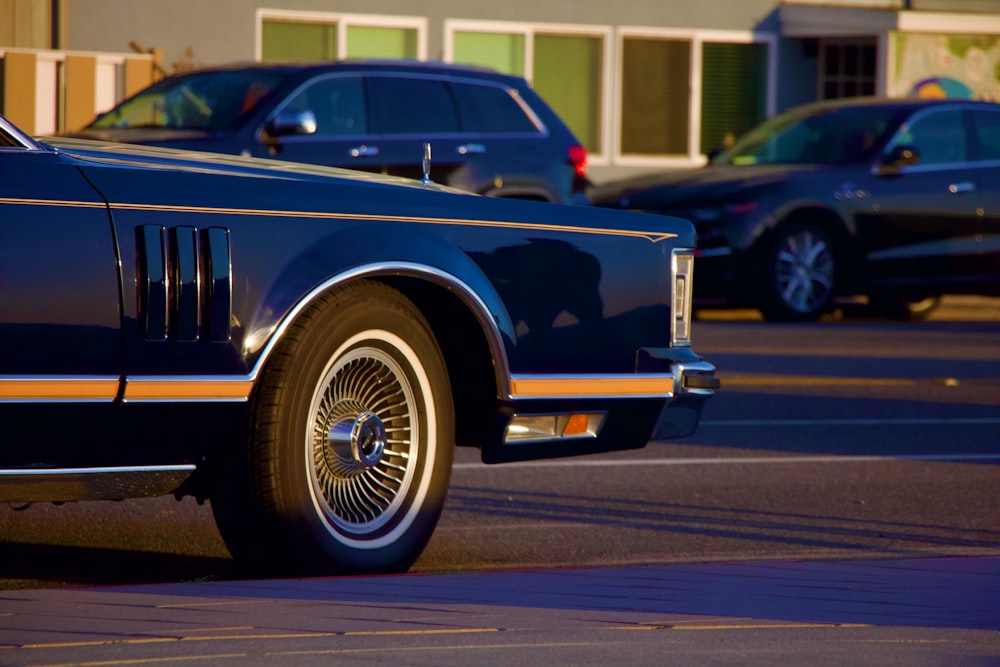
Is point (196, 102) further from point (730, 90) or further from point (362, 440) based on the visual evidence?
point (730, 90)

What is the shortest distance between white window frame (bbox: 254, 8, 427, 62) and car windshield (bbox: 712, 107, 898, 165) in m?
6.42

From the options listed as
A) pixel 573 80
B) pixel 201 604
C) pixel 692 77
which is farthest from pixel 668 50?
pixel 201 604

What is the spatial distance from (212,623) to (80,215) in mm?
1119

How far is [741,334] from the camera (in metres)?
13.7

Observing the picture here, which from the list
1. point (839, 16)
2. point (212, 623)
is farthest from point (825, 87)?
point (212, 623)

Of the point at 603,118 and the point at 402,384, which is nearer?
the point at 402,384

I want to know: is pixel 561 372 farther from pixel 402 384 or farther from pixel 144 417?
pixel 144 417

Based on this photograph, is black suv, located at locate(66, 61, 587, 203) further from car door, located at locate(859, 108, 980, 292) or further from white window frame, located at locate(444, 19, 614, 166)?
white window frame, located at locate(444, 19, 614, 166)

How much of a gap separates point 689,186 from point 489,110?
2143mm

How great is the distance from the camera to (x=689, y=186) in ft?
47.8

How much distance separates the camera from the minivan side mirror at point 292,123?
1089cm

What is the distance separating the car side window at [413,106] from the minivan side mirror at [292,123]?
135cm

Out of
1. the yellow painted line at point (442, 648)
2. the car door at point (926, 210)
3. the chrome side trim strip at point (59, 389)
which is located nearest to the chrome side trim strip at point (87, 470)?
the chrome side trim strip at point (59, 389)

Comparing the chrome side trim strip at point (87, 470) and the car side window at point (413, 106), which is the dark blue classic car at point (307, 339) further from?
the car side window at point (413, 106)
